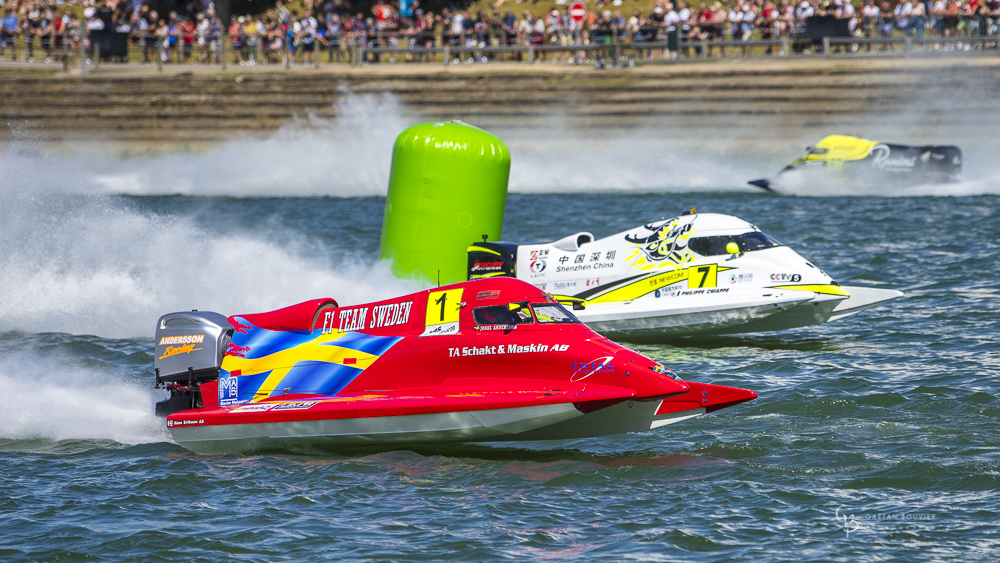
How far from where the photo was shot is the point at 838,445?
8125 mm

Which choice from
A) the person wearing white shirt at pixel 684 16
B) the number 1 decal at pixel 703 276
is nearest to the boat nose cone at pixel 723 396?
the number 1 decal at pixel 703 276

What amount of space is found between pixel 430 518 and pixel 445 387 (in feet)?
4.47

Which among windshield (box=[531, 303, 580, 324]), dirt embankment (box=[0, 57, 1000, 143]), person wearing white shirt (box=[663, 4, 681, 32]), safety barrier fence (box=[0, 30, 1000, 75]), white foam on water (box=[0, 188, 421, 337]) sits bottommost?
white foam on water (box=[0, 188, 421, 337])

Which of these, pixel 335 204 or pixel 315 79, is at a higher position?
pixel 315 79

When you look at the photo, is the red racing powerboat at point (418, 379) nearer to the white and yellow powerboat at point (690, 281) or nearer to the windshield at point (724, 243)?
the white and yellow powerboat at point (690, 281)

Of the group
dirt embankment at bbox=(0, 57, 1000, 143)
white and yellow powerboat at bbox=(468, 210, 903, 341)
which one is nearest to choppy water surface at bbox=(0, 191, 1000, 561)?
white and yellow powerboat at bbox=(468, 210, 903, 341)

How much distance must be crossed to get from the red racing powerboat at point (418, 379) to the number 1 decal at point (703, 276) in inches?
155

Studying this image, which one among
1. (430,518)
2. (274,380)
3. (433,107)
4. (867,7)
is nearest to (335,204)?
(433,107)

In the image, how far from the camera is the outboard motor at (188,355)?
28.3ft

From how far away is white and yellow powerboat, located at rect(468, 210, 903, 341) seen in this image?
11.6 metres

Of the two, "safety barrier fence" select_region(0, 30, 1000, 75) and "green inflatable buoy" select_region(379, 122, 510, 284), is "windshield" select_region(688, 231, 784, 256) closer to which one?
"green inflatable buoy" select_region(379, 122, 510, 284)

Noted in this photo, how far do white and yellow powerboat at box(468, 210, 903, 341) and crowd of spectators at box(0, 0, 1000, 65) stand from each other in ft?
63.0

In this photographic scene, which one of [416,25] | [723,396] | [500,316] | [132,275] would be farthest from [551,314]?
[416,25]

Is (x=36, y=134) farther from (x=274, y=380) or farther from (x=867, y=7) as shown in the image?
(x=274, y=380)
